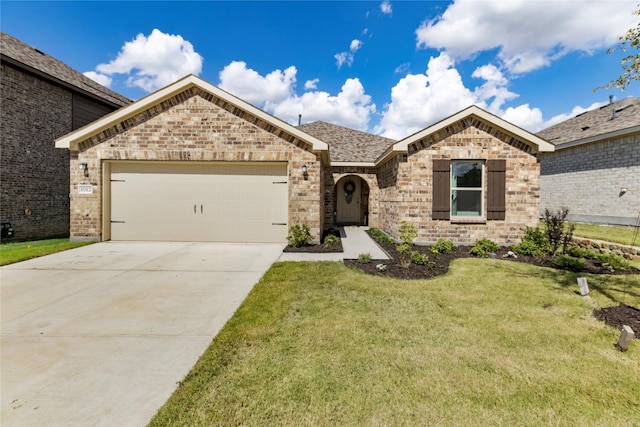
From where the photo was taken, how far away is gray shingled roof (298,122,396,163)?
46.5 feet

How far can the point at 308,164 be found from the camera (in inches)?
349

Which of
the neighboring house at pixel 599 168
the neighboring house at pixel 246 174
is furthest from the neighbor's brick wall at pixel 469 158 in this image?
the neighboring house at pixel 599 168

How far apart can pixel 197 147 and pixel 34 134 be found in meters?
6.78

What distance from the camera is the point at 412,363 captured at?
2697mm

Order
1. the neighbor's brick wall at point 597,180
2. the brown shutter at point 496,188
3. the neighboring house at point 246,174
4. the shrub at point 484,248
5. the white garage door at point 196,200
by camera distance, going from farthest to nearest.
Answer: the neighbor's brick wall at point 597,180 → the white garage door at point 196,200 → the neighboring house at point 246,174 → the brown shutter at point 496,188 → the shrub at point 484,248

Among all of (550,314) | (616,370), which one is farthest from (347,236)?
(616,370)

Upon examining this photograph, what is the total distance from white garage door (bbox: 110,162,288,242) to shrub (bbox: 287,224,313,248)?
0.69m

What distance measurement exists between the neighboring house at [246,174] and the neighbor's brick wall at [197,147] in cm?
3

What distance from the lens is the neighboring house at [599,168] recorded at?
11.5 metres

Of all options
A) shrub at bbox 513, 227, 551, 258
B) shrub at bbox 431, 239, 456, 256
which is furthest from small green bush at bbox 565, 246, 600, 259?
shrub at bbox 431, 239, 456, 256

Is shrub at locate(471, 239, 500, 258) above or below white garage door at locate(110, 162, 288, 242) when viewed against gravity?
below

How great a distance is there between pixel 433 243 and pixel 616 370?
6.14 metres

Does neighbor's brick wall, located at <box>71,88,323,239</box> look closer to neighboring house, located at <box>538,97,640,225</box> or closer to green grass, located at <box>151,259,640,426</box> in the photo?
green grass, located at <box>151,259,640,426</box>

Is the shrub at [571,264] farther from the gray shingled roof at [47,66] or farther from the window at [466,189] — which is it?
the gray shingled roof at [47,66]
